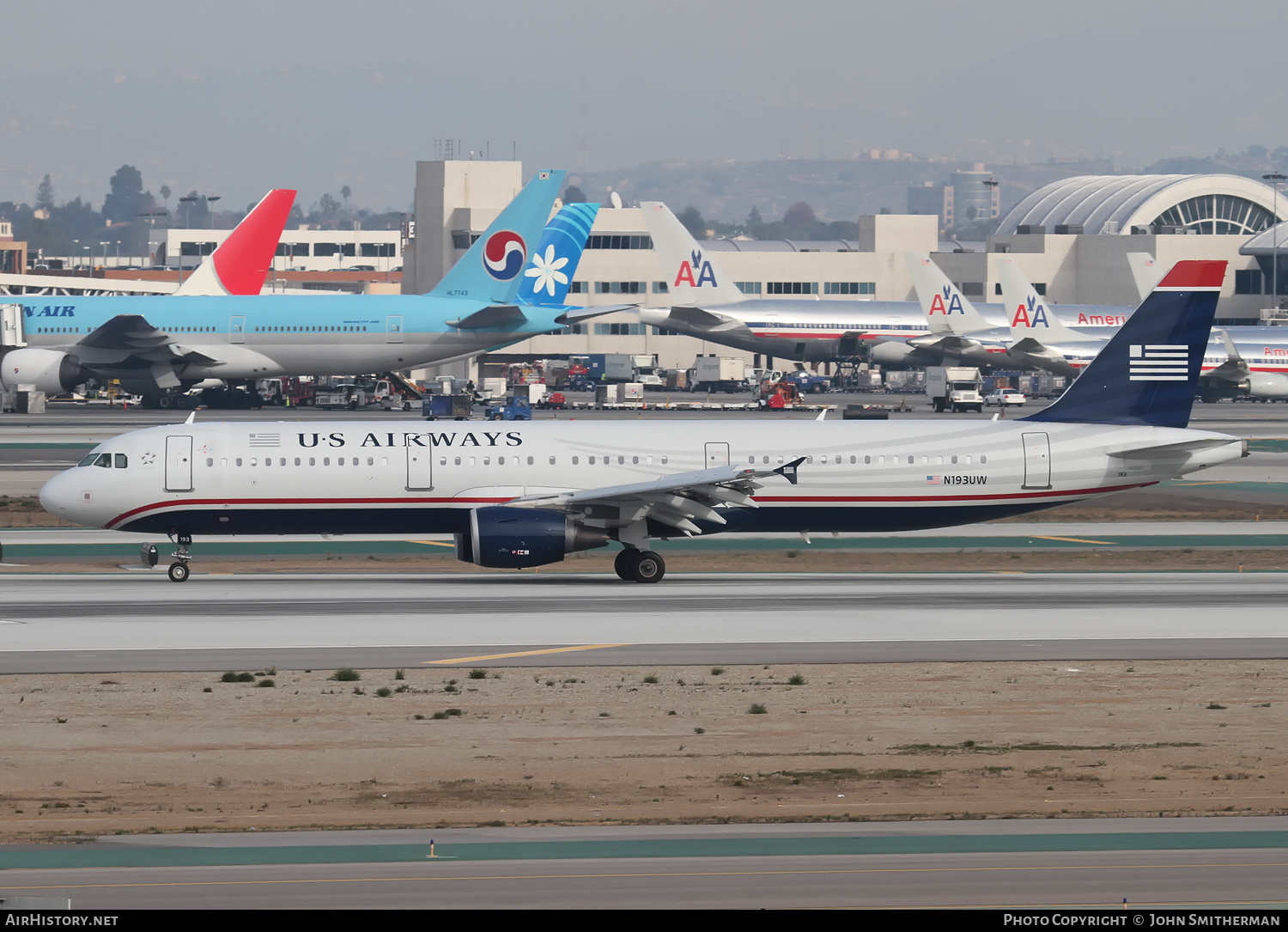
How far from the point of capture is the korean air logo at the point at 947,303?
12412 cm

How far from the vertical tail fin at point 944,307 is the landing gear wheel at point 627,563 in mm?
88117

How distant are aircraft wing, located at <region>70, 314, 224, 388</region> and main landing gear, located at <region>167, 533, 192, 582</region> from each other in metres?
55.6

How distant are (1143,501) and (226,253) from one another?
75246 mm

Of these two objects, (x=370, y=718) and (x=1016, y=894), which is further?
(x=370, y=718)

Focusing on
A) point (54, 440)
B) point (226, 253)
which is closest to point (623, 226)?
point (226, 253)

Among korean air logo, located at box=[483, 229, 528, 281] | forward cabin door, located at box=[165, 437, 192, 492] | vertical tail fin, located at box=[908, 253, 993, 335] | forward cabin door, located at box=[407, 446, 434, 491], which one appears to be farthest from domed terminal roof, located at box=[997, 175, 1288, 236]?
forward cabin door, located at box=[165, 437, 192, 492]

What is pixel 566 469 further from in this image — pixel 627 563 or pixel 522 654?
pixel 522 654

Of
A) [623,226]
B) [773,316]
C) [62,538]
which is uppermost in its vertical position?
[623,226]

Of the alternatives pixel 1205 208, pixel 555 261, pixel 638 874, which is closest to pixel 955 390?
pixel 555 261

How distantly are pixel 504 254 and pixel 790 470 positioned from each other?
6012 cm

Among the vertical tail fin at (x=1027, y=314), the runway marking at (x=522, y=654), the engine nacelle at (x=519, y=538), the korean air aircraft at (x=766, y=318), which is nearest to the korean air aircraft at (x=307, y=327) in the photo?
the korean air aircraft at (x=766, y=318)

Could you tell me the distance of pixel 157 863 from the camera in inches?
629

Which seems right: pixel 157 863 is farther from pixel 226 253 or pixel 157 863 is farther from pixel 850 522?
pixel 226 253

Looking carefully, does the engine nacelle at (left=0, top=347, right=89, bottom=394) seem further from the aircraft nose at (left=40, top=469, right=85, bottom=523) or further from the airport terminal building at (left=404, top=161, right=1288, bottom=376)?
the airport terminal building at (left=404, top=161, right=1288, bottom=376)
